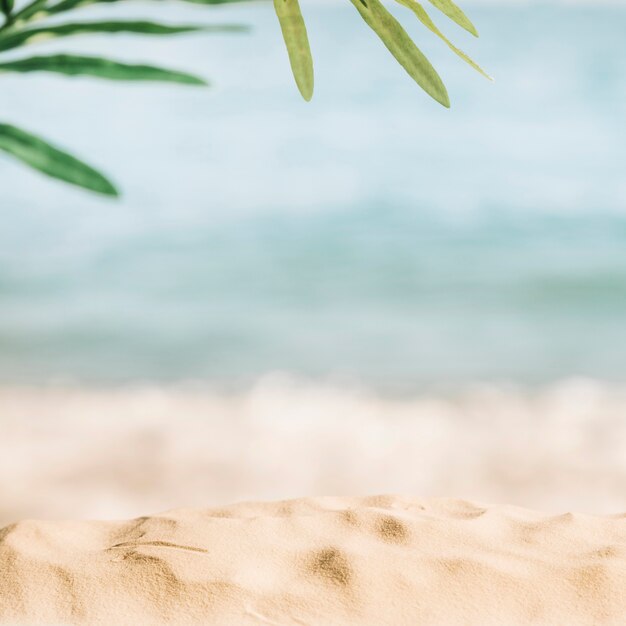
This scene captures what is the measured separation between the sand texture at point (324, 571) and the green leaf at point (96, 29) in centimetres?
65

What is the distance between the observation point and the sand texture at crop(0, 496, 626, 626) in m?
0.97

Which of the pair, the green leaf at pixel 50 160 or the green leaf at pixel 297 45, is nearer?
the green leaf at pixel 50 160

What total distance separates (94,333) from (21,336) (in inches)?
13.3

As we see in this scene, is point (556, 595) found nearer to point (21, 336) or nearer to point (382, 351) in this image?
point (382, 351)

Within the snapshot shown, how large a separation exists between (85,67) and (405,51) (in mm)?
374

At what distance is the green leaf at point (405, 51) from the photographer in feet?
3.31

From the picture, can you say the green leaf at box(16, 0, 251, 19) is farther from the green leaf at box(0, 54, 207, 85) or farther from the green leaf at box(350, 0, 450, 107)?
the green leaf at box(350, 0, 450, 107)

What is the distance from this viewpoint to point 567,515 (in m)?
1.30

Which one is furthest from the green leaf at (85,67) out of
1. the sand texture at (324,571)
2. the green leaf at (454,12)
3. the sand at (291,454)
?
the sand at (291,454)

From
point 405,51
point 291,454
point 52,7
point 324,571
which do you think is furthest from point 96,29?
point 291,454

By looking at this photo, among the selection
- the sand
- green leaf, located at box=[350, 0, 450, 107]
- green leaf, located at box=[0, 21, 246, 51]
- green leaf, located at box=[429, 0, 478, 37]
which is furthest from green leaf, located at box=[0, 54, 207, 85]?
the sand

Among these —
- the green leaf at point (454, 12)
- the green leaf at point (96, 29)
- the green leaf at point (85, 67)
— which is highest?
the green leaf at point (454, 12)

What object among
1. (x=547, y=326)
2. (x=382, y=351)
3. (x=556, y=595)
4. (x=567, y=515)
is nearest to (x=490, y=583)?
(x=556, y=595)

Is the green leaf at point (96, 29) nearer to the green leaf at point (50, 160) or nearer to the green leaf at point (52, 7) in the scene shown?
the green leaf at point (52, 7)
